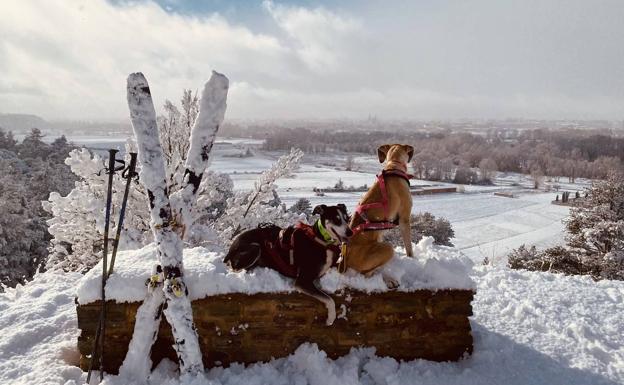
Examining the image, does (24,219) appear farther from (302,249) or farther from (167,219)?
(302,249)

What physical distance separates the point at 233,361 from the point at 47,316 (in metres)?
2.87

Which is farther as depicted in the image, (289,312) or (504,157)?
(504,157)

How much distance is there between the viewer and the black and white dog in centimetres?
414

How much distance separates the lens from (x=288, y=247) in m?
4.48

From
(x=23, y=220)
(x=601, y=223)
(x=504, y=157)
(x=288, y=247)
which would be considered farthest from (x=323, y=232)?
(x=504, y=157)

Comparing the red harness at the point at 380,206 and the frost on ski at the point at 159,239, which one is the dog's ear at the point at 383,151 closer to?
the red harness at the point at 380,206

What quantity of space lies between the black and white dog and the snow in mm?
711

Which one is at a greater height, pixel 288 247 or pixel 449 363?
pixel 288 247

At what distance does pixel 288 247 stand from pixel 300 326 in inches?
34.5

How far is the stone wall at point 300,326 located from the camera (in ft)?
14.4

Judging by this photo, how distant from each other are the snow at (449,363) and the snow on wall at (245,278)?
776mm

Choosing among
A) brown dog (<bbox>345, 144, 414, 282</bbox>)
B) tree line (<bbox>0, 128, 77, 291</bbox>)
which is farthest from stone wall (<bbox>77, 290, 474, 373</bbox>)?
tree line (<bbox>0, 128, 77, 291</bbox>)

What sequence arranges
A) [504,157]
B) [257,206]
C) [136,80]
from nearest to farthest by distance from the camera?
[136,80] → [257,206] → [504,157]

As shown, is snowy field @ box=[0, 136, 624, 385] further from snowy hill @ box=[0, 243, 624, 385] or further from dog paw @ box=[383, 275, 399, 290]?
dog paw @ box=[383, 275, 399, 290]
